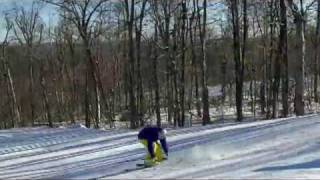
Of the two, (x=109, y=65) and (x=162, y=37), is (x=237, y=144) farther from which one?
(x=109, y=65)

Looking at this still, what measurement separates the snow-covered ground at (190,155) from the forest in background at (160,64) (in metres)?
10.1

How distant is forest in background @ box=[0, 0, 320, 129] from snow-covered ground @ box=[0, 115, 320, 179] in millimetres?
10065

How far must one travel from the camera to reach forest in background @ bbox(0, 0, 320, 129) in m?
34.6

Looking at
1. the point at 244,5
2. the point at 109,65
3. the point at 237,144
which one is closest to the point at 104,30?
the point at 244,5

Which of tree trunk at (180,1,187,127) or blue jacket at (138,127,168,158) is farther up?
tree trunk at (180,1,187,127)

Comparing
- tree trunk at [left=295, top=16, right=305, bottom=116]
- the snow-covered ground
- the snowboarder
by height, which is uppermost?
tree trunk at [left=295, top=16, right=305, bottom=116]

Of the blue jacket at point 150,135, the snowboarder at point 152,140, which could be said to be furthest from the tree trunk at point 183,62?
the blue jacket at point 150,135

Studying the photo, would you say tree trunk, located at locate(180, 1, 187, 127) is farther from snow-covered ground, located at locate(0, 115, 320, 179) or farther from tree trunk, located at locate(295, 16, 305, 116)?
snow-covered ground, located at locate(0, 115, 320, 179)

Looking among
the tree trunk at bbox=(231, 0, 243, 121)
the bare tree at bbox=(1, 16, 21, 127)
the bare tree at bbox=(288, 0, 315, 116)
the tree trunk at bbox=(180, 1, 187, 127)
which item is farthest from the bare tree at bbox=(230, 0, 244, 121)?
the bare tree at bbox=(1, 16, 21, 127)

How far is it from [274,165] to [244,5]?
26.2 metres

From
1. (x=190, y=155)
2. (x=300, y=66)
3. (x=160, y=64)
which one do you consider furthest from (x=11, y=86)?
(x=190, y=155)

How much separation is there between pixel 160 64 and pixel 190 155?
3598 centimetres

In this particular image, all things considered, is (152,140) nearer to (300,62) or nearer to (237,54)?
(300,62)

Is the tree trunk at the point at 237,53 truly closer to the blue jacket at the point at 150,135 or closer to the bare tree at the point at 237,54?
the bare tree at the point at 237,54
